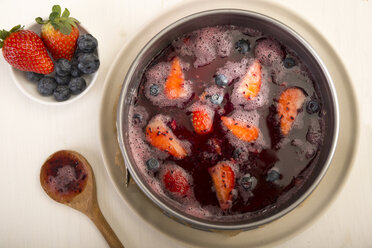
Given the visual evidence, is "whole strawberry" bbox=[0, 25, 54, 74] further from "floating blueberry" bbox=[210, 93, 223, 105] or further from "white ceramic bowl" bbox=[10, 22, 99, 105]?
"floating blueberry" bbox=[210, 93, 223, 105]

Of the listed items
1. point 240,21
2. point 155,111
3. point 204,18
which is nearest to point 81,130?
point 155,111

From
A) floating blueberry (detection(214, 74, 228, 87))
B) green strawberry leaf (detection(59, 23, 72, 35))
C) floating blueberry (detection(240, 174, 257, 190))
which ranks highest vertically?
floating blueberry (detection(214, 74, 228, 87))

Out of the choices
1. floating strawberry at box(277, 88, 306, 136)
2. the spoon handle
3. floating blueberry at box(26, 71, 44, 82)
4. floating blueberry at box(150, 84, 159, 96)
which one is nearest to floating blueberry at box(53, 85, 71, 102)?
floating blueberry at box(26, 71, 44, 82)

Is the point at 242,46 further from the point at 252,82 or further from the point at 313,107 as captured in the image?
the point at 313,107

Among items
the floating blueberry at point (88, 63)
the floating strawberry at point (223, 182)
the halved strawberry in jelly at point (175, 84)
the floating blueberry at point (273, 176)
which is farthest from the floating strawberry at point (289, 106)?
the floating blueberry at point (88, 63)

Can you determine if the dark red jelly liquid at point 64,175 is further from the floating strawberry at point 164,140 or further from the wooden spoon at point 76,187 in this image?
the floating strawberry at point 164,140

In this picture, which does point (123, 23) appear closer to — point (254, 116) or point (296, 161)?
point (254, 116)

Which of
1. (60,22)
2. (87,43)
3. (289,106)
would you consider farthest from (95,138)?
(289,106)

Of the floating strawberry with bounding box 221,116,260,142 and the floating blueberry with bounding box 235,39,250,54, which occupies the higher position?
the floating blueberry with bounding box 235,39,250,54
